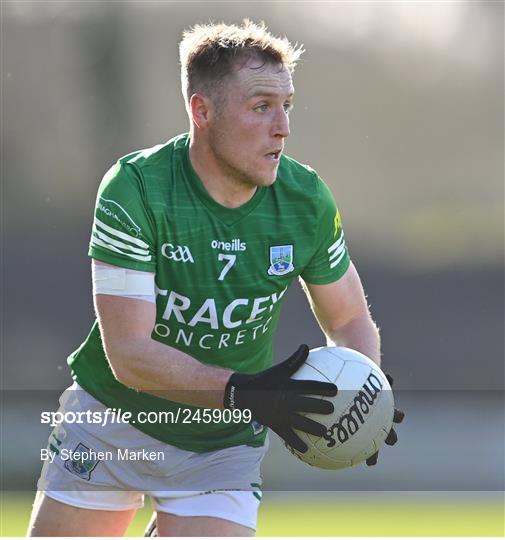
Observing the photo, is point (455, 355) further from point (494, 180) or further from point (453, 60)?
point (453, 60)

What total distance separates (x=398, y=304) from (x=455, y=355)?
0.62m

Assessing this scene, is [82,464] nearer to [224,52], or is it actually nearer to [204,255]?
[204,255]

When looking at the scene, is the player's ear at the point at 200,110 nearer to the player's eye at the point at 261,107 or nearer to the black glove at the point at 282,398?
the player's eye at the point at 261,107

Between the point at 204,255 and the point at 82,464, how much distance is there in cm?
84

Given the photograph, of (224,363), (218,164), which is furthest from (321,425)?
(218,164)

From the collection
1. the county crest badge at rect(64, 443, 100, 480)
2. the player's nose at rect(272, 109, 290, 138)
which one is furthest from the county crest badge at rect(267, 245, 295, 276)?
the county crest badge at rect(64, 443, 100, 480)

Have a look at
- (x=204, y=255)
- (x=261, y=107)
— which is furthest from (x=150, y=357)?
(x=261, y=107)

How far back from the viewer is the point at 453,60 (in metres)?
8.87

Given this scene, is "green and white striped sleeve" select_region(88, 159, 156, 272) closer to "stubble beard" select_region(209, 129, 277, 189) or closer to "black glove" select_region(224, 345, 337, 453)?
"stubble beard" select_region(209, 129, 277, 189)

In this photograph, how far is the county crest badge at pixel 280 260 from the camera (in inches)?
142

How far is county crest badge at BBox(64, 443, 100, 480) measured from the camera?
12.0 ft

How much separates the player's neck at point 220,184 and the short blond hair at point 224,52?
0.24 meters

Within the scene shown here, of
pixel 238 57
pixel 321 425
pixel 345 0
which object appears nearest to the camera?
pixel 321 425

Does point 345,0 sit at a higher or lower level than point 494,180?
higher
